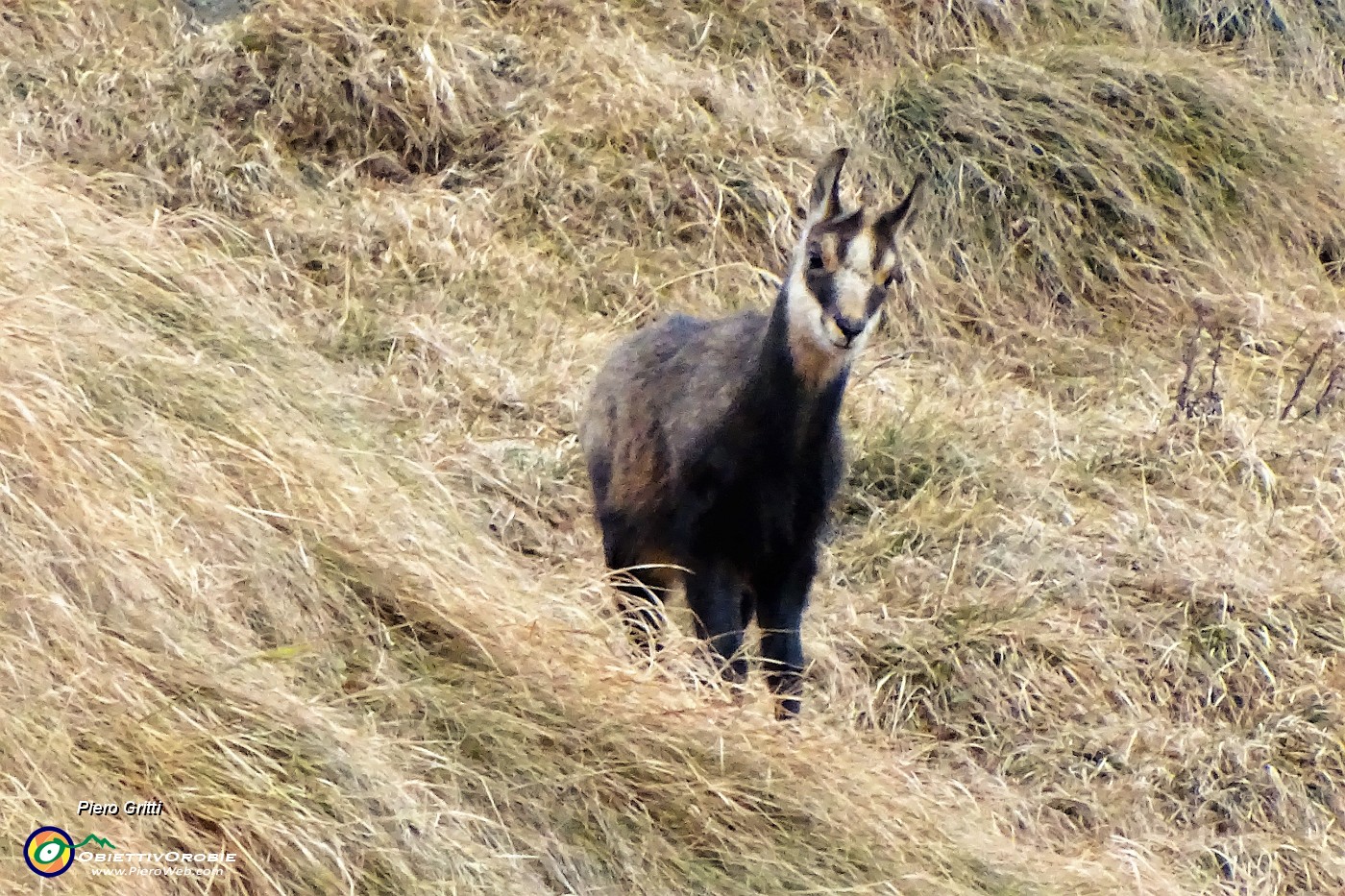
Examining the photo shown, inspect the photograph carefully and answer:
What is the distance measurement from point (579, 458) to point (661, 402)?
97 cm

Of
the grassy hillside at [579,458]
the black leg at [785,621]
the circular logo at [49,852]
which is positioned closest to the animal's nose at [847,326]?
the black leg at [785,621]

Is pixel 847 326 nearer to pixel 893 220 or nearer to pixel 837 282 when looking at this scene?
pixel 837 282

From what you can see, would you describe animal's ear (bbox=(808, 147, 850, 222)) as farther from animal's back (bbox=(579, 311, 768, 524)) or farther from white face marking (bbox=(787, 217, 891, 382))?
animal's back (bbox=(579, 311, 768, 524))

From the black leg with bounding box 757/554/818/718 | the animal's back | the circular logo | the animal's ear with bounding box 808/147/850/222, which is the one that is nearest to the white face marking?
the animal's ear with bounding box 808/147/850/222

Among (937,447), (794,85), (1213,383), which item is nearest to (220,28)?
(794,85)

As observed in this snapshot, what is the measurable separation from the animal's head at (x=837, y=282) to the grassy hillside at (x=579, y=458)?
770 mm

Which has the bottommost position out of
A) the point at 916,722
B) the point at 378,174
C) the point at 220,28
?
the point at 916,722

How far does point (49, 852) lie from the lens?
2125 millimetres

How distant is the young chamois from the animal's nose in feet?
0.09

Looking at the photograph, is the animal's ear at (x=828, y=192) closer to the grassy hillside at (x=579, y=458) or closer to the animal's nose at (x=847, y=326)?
the animal's nose at (x=847, y=326)

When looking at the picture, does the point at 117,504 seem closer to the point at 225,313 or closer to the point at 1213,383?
the point at 225,313

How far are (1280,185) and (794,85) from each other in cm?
231

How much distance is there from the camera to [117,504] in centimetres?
277

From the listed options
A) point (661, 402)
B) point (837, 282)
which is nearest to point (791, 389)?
point (837, 282)
